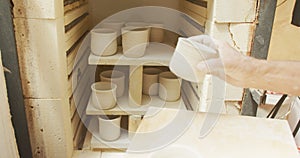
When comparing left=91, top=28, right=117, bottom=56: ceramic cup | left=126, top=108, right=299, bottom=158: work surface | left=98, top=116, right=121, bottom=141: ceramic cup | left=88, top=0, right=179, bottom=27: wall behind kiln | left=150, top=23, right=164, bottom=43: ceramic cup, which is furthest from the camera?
left=88, top=0, right=179, bottom=27: wall behind kiln

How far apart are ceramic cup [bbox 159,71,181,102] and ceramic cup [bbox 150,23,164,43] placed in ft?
0.67

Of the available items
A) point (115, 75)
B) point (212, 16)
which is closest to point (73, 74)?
point (115, 75)

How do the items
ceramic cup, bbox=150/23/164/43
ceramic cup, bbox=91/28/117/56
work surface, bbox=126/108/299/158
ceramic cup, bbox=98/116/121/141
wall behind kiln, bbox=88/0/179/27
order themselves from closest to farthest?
1. work surface, bbox=126/108/299/158
2. ceramic cup, bbox=91/28/117/56
3. ceramic cup, bbox=98/116/121/141
4. ceramic cup, bbox=150/23/164/43
5. wall behind kiln, bbox=88/0/179/27

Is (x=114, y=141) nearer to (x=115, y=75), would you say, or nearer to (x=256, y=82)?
(x=115, y=75)

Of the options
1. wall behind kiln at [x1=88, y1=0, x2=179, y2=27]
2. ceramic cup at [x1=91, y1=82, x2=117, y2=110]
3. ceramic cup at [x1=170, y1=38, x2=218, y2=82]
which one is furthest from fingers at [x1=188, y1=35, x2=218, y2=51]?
wall behind kiln at [x1=88, y1=0, x2=179, y2=27]

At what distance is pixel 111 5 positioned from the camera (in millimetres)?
1669

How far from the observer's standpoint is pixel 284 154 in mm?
644

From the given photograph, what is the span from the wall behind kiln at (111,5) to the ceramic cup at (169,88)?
460mm

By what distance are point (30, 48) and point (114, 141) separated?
660 millimetres

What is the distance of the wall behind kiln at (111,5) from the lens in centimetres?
167

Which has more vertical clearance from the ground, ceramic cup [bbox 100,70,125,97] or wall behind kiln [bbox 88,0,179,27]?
wall behind kiln [bbox 88,0,179,27]

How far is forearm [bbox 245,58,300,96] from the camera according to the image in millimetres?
680

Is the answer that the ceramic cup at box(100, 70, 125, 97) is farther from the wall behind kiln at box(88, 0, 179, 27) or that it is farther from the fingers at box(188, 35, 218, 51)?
the fingers at box(188, 35, 218, 51)

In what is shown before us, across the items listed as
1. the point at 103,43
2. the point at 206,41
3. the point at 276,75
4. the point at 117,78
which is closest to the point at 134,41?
the point at 103,43
